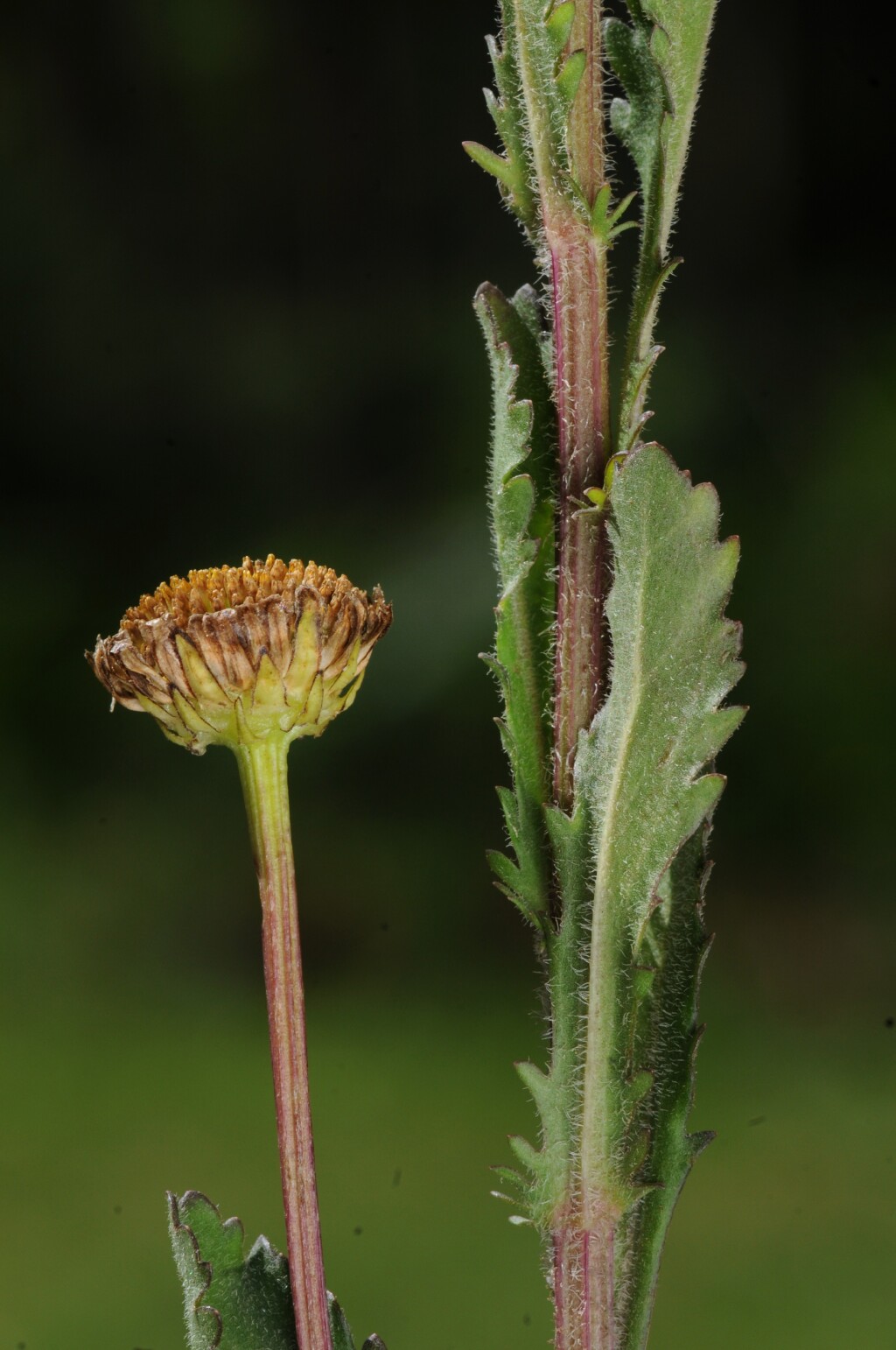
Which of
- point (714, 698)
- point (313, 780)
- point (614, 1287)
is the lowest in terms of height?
point (614, 1287)

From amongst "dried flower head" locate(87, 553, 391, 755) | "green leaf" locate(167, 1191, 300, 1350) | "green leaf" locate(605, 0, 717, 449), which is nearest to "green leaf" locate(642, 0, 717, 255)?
"green leaf" locate(605, 0, 717, 449)

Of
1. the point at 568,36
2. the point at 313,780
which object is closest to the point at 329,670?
the point at 568,36

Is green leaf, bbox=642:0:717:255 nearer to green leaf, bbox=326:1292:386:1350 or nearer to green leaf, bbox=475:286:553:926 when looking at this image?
green leaf, bbox=475:286:553:926

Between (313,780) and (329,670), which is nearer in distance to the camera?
(329,670)

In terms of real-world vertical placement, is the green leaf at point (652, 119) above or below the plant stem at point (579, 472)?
above

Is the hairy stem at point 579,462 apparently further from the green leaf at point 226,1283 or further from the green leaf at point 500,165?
the green leaf at point 226,1283

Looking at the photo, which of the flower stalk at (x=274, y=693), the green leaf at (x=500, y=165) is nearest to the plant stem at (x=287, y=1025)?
the flower stalk at (x=274, y=693)

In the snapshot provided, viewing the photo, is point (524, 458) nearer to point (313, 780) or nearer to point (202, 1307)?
point (202, 1307)
